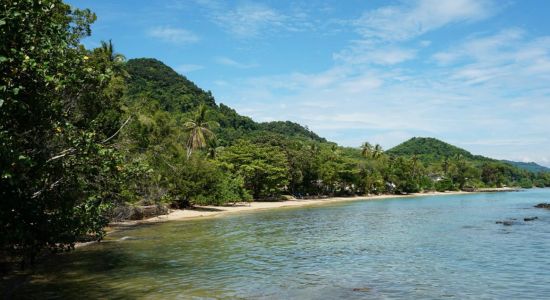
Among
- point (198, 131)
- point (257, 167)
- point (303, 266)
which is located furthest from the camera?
point (257, 167)

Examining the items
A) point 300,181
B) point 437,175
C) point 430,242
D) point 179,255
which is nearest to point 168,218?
point 179,255

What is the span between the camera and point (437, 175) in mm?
150375

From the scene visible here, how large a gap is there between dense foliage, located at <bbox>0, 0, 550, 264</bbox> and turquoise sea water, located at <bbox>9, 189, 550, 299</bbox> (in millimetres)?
1914

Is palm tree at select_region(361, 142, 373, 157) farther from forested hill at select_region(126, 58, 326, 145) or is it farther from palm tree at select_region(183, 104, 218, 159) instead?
palm tree at select_region(183, 104, 218, 159)

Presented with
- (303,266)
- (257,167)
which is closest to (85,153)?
(303,266)

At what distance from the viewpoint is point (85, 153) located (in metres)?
12.4

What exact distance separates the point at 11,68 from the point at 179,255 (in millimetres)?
14840

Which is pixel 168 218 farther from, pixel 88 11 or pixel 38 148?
pixel 38 148

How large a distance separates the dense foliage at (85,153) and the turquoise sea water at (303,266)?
6.28 feet

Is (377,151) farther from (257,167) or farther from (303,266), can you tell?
(303,266)

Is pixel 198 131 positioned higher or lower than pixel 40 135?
higher

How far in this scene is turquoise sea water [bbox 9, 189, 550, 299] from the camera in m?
15.8

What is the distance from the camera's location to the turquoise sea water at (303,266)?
15766 millimetres

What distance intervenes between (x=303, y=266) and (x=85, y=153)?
39.0 feet
